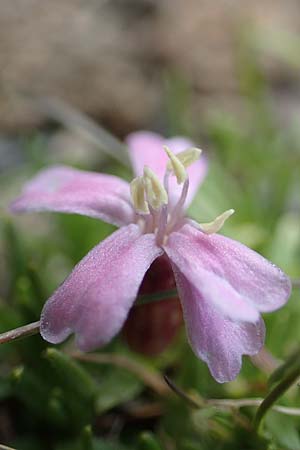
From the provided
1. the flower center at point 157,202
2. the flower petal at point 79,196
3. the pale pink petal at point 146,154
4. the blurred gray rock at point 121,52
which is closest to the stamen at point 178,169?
the flower center at point 157,202

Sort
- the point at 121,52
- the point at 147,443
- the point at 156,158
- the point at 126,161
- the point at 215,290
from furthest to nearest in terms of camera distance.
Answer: the point at 121,52
the point at 126,161
the point at 156,158
the point at 147,443
the point at 215,290

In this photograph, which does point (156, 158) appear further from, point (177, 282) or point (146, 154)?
point (177, 282)

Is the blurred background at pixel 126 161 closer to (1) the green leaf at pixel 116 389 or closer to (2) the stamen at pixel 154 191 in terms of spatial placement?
(1) the green leaf at pixel 116 389

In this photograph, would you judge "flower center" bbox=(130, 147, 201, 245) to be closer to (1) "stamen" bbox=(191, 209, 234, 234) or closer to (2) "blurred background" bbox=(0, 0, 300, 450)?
(1) "stamen" bbox=(191, 209, 234, 234)

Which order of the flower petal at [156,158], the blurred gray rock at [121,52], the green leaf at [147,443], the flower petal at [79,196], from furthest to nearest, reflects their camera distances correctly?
1. the blurred gray rock at [121,52]
2. the flower petal at [156,158]
3. the flower petal at [79,196]
4. the green leaf at [147,443]

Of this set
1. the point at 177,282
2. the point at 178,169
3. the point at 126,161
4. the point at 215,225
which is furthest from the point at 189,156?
the point at 126,161

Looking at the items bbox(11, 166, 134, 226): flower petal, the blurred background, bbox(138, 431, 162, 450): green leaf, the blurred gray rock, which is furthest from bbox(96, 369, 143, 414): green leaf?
the blurred gray rock

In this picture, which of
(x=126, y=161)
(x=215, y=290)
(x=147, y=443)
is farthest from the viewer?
(x=126, y=161)

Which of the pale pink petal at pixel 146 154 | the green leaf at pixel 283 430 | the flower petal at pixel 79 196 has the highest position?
the pale pink petal at pixel 146 154
